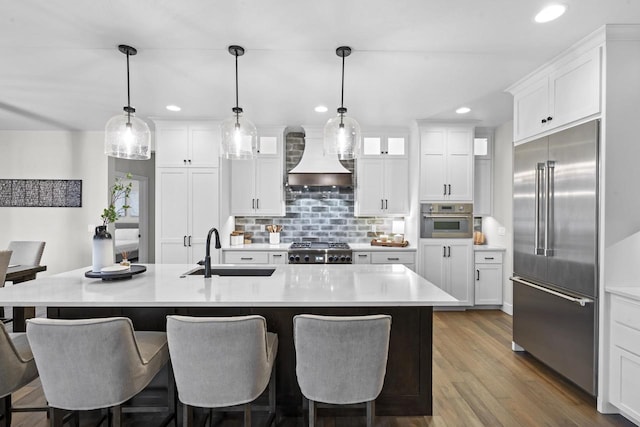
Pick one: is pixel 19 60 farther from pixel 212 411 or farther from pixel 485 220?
pixel 485 220

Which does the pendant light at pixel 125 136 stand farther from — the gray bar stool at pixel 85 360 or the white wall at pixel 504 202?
the white wall at pixel 504 202

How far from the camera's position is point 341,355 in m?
1.67

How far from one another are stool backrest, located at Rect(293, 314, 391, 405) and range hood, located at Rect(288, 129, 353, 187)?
3.10 meters

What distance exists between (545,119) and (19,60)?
4.36 metres

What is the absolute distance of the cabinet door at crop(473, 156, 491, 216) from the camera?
5.06 meters

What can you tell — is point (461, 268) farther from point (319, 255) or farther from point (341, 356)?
point (341, 356)

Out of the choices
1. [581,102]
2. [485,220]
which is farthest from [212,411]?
[485,220]

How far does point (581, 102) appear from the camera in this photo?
2553 millimetres

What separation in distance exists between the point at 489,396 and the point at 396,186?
2.97 m

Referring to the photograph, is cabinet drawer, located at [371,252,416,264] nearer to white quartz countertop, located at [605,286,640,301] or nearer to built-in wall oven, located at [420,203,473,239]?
built-in wall oven, located at [420,203,473,239]

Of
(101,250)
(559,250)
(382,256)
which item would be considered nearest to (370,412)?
(559,250)

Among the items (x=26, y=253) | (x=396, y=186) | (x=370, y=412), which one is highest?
(x=396, y=186)

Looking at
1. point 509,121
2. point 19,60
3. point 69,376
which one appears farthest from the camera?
point 509,121

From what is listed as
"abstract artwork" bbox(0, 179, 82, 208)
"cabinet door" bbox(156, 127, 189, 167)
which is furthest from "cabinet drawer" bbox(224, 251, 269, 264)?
"abstract artwork" bbox(0, 179, 82, 208)
